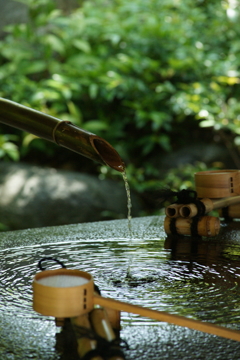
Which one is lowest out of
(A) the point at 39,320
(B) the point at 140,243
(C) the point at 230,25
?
(A) the point at 39,320

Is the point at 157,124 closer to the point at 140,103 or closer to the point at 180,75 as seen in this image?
the point at 140,103

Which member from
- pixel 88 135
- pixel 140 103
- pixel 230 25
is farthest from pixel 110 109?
pixel 88 135

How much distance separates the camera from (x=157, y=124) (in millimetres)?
5531

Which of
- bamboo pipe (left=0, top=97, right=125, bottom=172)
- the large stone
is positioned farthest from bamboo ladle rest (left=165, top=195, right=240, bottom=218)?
the large stone

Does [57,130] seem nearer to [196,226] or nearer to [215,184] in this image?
[196,226]

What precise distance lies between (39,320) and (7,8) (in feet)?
20.5

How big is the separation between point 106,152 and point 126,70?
182 inches

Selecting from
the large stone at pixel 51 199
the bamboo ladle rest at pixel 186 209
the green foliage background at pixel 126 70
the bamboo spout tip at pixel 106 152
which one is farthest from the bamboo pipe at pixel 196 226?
the green foliage background at pixel 126 70

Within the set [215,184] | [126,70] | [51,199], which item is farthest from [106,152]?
[126,70]

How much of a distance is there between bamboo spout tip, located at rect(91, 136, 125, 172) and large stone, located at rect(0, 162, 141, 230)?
3519 mm

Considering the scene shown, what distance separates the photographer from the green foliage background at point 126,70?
223 inches

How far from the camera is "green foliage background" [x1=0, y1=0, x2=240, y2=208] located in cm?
566

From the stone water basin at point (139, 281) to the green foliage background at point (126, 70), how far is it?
343 cm

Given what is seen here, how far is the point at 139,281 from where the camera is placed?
1.46m
